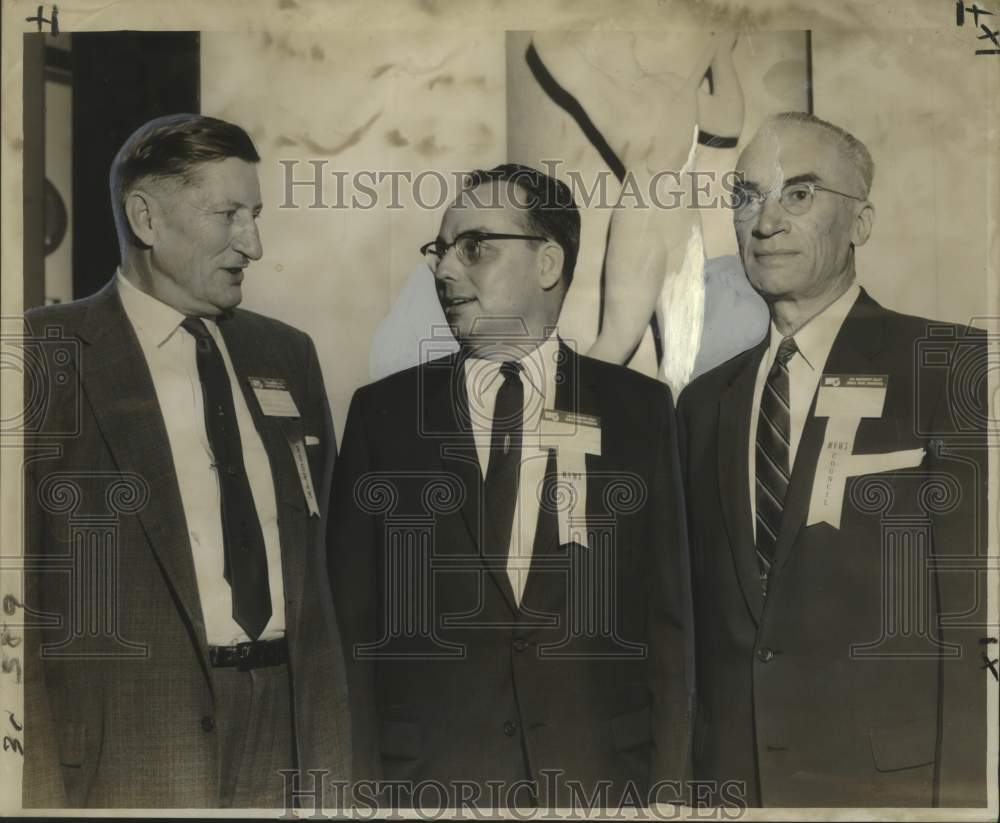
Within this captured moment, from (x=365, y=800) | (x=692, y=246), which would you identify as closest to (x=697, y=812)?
(x=365, y=800)

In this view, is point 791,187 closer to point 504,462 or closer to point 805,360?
point 805,360

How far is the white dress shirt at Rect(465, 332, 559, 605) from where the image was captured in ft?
8.45

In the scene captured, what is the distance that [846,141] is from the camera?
2.63 m

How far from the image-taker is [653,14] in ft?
8.81

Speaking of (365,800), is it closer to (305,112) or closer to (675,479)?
(675,479)

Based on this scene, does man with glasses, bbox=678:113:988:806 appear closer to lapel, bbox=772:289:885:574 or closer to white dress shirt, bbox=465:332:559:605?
lapel, bbox=772:289:885:574

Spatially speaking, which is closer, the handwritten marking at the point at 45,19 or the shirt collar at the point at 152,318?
the shirt collar at the point at 152,318

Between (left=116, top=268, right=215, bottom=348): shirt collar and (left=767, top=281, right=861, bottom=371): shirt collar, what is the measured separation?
4.59 ft

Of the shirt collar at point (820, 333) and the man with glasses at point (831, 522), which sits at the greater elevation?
the shirt collar at point (820, 333)

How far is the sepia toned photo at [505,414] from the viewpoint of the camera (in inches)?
101

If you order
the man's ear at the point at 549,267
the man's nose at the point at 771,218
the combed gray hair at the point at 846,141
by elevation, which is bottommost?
the man's ear at the point at 549,267

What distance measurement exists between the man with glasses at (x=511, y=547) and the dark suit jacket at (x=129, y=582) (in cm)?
9

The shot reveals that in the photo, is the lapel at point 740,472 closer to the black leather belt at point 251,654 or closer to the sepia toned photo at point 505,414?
the sepia toned photo at point 505,414

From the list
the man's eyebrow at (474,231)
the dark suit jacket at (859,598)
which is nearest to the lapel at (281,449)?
the man's eyebrow at (474,231)
